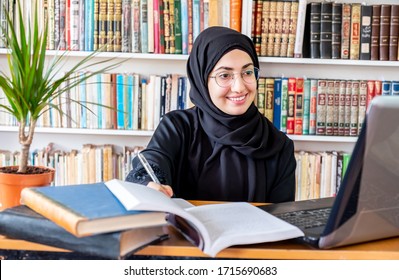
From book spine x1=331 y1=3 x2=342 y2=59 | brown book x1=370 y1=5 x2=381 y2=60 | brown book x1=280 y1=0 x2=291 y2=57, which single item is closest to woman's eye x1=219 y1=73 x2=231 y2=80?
brown book x1=280 y1=0 x2=291 y2=57

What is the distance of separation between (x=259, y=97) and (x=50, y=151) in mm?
1060

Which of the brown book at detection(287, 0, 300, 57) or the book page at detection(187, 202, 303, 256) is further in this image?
the brown book at detection(287, 0, 300, 57)

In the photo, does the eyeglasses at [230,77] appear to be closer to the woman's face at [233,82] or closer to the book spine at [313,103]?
the woman's face at [233,82]

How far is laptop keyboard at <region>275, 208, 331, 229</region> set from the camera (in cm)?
108

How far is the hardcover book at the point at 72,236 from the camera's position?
35.0 inches

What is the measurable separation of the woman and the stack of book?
741 millimetres

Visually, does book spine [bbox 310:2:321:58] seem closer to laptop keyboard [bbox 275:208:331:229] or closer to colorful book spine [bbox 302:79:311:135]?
colorful book spine [bbox 302:79:311:135]

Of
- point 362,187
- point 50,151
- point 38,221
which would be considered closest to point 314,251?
point 362,187

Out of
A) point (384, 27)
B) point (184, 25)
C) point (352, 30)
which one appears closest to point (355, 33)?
point (352, 30)

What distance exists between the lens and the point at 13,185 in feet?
4.70

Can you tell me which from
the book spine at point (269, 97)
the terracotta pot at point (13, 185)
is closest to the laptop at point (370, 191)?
the terracotta pot at point (13, 185)

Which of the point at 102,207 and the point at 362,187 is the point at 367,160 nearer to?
the point at 362,187

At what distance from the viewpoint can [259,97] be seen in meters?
2.55

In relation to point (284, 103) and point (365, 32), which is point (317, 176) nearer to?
point (284, 103)
